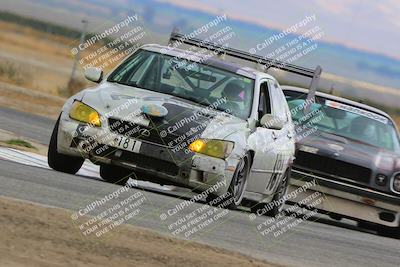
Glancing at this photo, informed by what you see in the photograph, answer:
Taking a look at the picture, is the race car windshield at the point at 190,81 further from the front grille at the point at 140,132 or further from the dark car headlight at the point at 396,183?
the dark car headlight at the point at 396,183

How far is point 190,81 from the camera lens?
502 inches

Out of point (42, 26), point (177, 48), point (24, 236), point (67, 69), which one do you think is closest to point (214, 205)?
point (177, 48)

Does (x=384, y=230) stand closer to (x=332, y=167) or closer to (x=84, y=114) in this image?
(x=332, y=167)

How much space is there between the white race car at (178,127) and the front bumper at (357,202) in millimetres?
1179

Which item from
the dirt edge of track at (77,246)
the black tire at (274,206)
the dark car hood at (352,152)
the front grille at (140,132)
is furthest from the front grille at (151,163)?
the dark car hood at (352,152)

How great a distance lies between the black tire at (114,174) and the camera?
13469 millimetres

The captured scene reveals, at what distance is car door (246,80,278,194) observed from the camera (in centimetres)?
1248

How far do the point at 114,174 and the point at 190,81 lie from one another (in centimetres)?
158

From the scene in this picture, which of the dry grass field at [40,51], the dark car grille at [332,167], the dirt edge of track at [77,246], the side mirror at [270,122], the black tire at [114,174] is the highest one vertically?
the dirt edge of track at [77,246]

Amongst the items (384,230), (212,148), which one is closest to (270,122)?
(212,148)

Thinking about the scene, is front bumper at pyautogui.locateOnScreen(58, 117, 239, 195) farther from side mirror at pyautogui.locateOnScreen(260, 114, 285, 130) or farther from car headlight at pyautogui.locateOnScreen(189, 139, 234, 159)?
side mirror at pyautogui.locateOnScreen(260, 114, 285, 130)

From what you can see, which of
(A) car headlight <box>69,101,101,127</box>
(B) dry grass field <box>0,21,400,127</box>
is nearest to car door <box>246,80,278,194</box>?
(A) car headlight <box>69,101,101,127</box>

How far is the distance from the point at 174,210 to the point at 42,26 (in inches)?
3914

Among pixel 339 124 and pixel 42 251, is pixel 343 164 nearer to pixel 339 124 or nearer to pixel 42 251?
pixel 339 124
